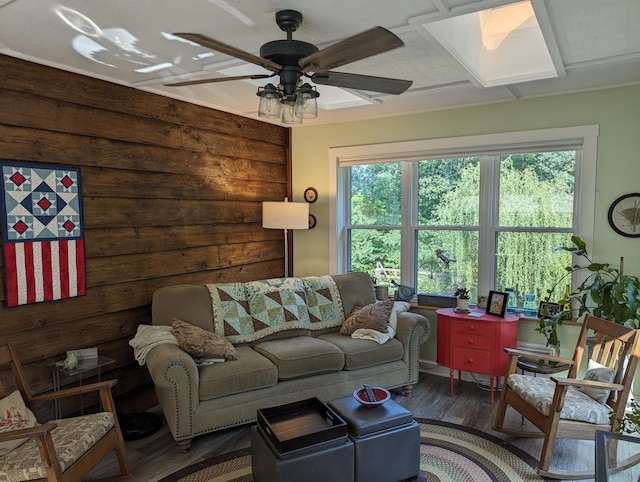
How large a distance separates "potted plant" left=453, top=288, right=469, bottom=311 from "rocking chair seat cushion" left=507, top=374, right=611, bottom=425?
897 millimetres

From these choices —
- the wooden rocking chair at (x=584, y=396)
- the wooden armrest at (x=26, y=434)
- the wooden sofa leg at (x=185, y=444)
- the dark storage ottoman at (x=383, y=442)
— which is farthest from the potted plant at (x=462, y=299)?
the wooden armrest at (x=26, y=434)

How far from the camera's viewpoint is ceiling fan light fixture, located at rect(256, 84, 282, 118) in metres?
2.04

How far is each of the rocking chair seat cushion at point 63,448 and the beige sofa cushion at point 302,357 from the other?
1123mm

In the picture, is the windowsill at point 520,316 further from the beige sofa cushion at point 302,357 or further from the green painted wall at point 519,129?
the beige sofa cushion at point 302,357

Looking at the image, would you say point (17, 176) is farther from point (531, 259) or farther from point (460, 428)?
point (531, 259)

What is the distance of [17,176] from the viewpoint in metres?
2.74

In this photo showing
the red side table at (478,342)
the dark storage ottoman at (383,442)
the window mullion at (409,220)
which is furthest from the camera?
the window mullion at (409,220)

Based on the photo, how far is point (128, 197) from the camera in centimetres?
337

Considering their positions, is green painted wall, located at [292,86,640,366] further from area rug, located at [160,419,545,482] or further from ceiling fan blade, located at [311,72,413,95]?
ceiling fan blade, located at [311,72,413,95]

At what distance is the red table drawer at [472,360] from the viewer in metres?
3.64

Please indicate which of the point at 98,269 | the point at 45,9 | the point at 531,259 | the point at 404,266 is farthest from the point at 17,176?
the point at 531,259

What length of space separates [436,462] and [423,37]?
8.04 feet

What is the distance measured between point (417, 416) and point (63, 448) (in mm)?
2321

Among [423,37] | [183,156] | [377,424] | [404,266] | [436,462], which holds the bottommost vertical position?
[436,462]
